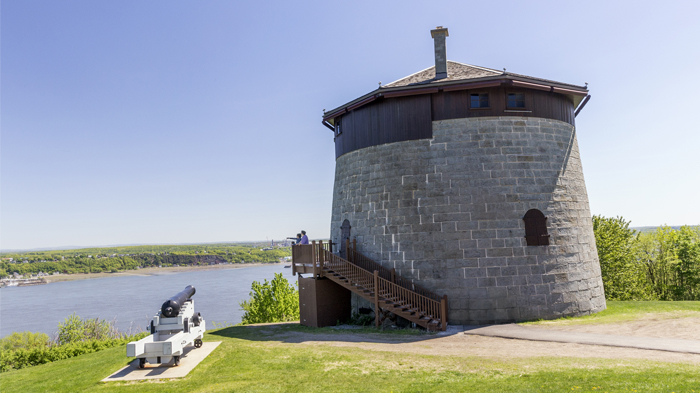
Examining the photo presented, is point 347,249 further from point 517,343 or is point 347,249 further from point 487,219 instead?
point 517,343

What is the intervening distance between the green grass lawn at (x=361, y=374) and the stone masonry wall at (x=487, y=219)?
531 centimetres

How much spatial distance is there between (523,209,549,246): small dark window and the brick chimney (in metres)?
7.11

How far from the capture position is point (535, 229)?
16125 mm

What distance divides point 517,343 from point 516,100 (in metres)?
9.64

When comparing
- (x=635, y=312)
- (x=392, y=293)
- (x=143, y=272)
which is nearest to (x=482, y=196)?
(x=392, y=293)

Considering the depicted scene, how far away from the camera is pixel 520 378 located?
8500mm

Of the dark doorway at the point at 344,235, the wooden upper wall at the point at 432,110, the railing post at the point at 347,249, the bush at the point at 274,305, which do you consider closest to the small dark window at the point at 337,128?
the wooden upper wall at the point at 432,110

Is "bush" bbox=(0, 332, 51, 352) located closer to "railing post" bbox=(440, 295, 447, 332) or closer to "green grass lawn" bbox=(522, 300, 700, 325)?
"railing post" bbox=(440, 295, 447, 332)

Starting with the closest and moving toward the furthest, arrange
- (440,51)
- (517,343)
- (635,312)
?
(517,343), (635,312), (440,51)

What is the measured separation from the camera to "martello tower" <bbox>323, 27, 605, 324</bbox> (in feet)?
51.5

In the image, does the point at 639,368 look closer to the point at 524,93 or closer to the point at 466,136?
the point at 466,136

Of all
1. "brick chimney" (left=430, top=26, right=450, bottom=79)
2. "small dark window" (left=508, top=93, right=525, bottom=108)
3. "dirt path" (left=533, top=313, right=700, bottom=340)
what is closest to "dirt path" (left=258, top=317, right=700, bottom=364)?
"dirt path" (left=533, top=313, right=700, bottom=340)

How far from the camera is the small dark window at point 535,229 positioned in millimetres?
16016

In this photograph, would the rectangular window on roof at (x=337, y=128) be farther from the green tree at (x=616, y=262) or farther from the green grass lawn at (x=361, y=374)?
the green tree at (x=616, y=262)
